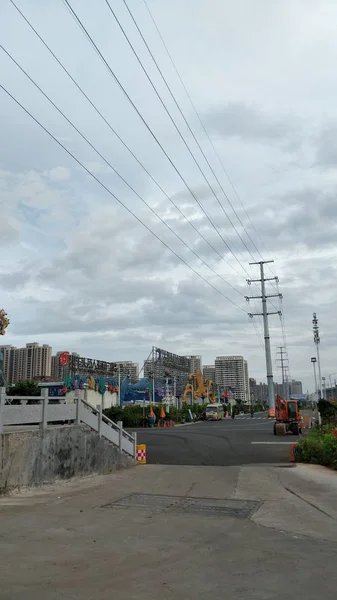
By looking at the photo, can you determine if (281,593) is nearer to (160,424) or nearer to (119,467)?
(119,467)

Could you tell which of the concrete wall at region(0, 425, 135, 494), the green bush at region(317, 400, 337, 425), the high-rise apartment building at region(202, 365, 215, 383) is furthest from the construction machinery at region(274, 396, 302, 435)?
the high-rise apartment building at region(202, 365, 215, 383)

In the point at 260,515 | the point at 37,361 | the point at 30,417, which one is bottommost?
the point at 260,515

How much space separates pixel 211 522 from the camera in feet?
29.1

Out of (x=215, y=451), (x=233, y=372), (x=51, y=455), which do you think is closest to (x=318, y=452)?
(x=215, y=451)

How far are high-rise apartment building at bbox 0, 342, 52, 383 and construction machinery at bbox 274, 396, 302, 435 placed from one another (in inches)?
3069

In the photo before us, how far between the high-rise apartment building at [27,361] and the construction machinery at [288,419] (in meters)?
78.0

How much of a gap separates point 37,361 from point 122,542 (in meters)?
102

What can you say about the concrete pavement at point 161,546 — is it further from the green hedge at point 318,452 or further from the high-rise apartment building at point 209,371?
the high-rise apartment building at point 209,371

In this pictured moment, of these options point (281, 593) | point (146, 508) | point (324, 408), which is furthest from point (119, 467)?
point (324, 408)

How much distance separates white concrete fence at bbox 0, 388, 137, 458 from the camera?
1163 cm

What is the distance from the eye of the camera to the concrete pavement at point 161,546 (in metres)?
5.32

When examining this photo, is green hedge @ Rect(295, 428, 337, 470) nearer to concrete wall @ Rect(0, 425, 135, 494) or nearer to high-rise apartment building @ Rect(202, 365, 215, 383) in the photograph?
concrete wall @ Rect(0, 425, 135, 494)

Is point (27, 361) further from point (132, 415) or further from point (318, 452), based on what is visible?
point (318, 452)

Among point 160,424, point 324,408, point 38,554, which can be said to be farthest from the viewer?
point 160,424
